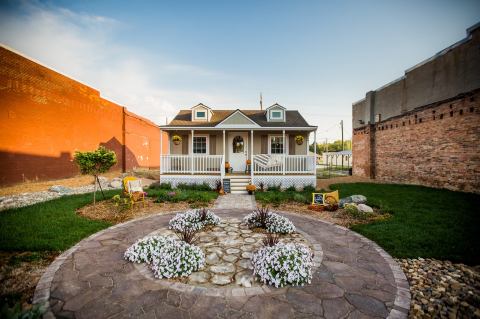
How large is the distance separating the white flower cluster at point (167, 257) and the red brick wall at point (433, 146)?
11.7 metres

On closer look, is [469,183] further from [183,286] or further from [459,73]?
[183,286]

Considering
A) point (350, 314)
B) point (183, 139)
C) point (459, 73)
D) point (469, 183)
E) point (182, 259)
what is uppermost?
point (459, 73)

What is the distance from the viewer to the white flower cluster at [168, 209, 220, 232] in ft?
17.4

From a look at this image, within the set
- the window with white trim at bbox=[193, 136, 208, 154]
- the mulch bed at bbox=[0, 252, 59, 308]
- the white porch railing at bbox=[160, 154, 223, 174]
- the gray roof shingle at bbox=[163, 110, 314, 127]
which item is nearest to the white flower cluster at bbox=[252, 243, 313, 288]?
the mulch bed at bbox=[0, 252, 59, 308]

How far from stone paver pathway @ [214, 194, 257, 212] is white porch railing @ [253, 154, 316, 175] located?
2165 mm

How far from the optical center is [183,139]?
1345 centimetres

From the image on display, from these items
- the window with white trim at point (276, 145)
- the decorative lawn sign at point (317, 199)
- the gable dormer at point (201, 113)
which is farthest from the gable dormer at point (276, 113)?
the decorative lawn sign at point (317, 199)

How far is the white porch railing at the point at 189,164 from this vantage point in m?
11.6

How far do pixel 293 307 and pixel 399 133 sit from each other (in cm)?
1409

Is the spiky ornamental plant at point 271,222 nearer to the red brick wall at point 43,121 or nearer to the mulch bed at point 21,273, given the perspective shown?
the mulch bed at point 21,273

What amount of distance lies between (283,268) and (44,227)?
5.79m

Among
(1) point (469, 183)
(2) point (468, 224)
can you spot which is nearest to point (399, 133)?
(1) point (469, 183)

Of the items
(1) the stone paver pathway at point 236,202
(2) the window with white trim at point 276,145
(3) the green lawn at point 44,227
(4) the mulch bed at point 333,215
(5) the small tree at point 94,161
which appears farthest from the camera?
(2) the window with white trim at point 276,145

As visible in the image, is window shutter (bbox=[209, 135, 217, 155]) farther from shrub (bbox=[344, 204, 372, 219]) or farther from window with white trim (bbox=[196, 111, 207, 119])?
shrub (bbox=[344, 204, 372, 219])
